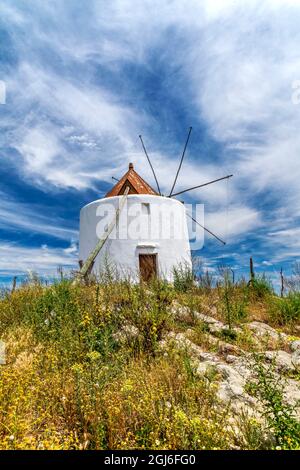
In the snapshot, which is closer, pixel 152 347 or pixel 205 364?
pixel 205 364

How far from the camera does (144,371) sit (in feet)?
12.6

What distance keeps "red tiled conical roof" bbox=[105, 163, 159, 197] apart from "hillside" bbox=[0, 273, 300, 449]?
6714mm

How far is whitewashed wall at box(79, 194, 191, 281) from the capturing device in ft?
38.5

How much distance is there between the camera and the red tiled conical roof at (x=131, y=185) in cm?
1360

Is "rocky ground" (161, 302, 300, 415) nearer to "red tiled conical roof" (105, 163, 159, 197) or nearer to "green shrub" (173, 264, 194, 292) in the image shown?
"green shrub" (173, 264, 194, 292)

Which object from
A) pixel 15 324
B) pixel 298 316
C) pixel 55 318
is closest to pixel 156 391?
pixel 55 318

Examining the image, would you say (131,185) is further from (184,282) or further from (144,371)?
(144,371)

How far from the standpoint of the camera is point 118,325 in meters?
5.59

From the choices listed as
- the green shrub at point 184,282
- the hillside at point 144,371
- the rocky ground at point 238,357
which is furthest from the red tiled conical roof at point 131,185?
the rocky ground at point 238,357

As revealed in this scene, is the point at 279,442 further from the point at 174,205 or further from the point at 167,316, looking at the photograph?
the point at 174,205

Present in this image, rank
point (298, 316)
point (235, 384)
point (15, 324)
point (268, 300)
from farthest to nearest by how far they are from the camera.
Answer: point (268, 300) → point (298, 316) → point (15, 324) → point (235, 384)

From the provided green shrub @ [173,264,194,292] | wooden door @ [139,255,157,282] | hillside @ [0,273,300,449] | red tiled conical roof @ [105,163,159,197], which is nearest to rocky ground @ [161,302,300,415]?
hillside @ [0,273,300,449]

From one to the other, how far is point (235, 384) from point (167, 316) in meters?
2.15

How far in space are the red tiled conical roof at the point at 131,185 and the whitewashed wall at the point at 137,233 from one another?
1.25 metres
